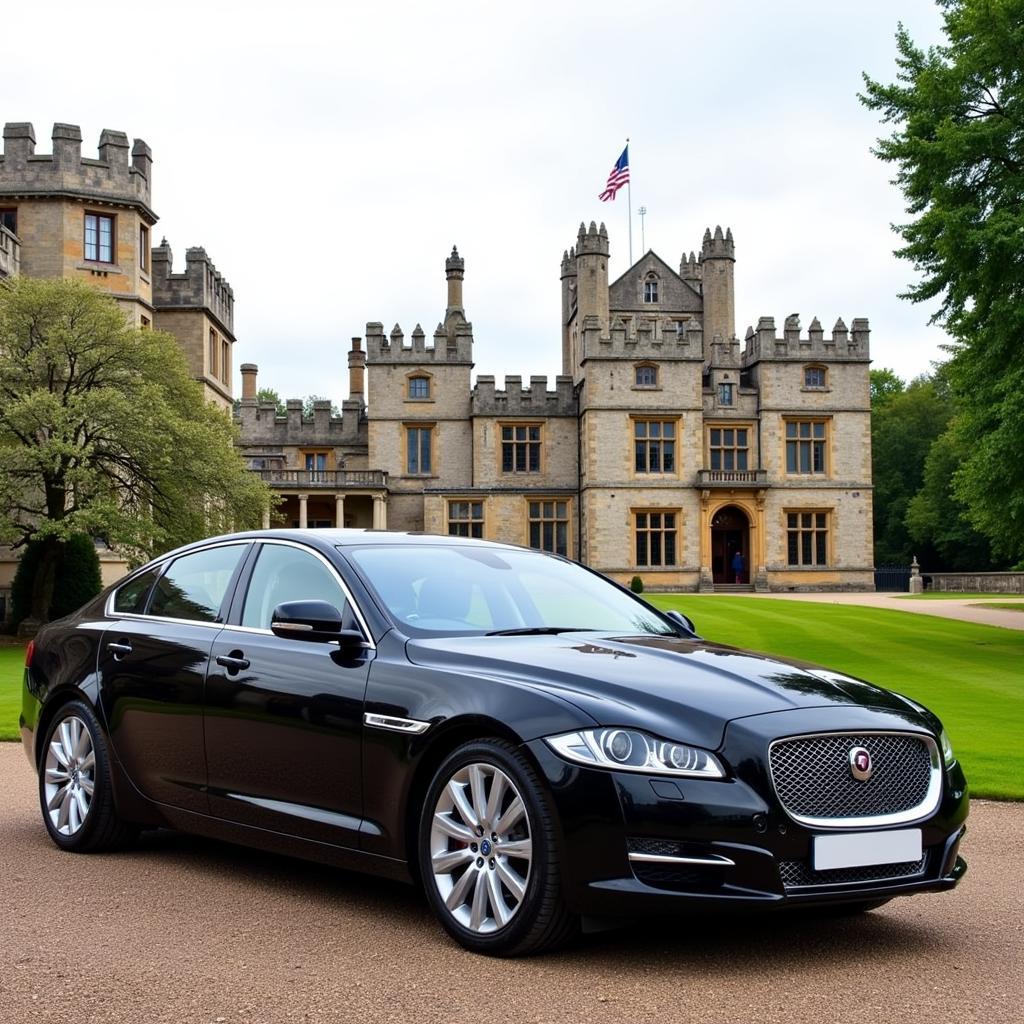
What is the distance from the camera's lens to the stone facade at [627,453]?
52719 millimetres

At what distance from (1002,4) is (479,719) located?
20267 millimetres

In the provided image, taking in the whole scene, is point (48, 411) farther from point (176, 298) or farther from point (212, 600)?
point (212, 600)

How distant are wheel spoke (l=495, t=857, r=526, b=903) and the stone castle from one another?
47.2 m

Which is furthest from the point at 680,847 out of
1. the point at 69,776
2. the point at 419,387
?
the point at 419,387

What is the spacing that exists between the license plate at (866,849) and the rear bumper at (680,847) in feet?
0.16

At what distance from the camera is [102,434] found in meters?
27.9

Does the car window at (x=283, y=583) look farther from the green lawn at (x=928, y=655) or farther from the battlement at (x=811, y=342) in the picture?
the battlement at (x=811, y=342)

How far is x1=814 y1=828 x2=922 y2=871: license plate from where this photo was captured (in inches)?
171

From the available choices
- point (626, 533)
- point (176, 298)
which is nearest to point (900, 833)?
point (176, 298)

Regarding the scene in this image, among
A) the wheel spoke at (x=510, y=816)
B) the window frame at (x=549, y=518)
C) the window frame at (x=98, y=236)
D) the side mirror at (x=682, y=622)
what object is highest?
the window frame at (x=98, y=236)

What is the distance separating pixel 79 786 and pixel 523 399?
161 ft

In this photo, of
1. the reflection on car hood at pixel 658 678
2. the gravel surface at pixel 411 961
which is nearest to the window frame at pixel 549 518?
the gravel surface at pixel 411 961

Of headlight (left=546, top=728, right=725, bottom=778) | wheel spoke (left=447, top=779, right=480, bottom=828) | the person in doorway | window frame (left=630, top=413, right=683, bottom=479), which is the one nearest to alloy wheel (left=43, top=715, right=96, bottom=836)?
wheel spoke (left=447, top=779, right=480, bottom=828)

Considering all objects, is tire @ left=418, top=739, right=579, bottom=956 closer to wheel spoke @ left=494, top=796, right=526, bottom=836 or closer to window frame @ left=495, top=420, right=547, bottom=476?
wheel spoke @ left=494, top=796, right=526, bottom=836
